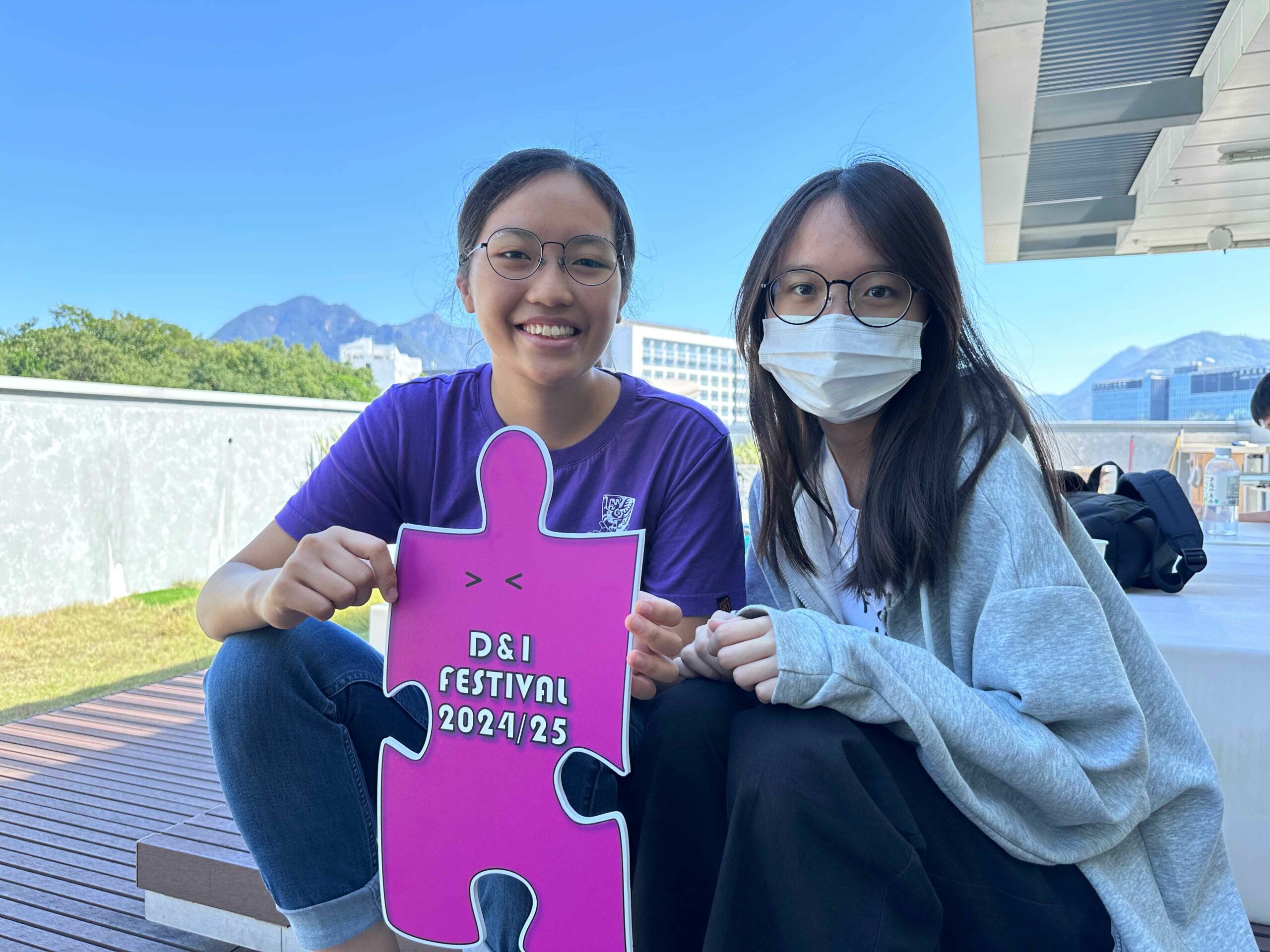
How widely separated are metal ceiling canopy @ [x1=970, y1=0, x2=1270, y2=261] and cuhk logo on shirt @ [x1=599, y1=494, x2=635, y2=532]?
2.96 m

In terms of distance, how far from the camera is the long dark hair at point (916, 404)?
41.7 inches

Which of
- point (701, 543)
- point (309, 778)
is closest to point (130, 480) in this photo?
point (309, 778)

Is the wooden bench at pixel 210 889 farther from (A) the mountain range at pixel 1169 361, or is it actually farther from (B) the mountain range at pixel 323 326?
(B) the mountain range at pixel 323 326

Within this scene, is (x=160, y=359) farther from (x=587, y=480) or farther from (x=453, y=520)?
(x=587, y=480)

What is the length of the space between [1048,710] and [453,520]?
854 mm

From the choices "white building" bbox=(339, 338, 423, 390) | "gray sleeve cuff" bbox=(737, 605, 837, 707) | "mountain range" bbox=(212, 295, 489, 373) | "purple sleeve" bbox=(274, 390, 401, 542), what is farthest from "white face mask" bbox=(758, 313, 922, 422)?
"mountain range" bbox=(212, 295, 489, 373)

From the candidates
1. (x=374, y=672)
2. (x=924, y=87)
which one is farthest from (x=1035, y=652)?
(x=924, y=87)

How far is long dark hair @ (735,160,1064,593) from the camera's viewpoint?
1060 mm

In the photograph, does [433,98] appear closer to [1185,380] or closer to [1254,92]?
[1185,380]

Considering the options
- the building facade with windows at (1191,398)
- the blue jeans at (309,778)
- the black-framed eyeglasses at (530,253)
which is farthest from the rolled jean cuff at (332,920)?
the building facade with windows at (1191,398)

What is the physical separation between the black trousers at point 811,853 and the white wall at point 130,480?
6.80 metres

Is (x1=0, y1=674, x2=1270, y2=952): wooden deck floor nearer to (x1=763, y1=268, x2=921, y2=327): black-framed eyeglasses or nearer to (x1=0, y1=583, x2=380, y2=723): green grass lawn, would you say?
(x1=763, y1=268, x2=921, y2=327): black-framed eyeglasses

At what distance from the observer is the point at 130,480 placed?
7004 millimetres

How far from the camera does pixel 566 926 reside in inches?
36.5
